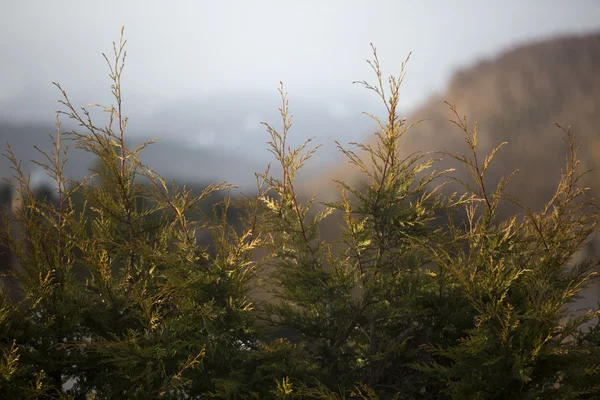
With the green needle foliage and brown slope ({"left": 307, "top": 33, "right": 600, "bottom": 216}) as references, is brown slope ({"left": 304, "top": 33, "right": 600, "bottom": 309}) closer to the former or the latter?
brown slope ({"left": 307, "top": 33, "right": 600, "bottom": 216})

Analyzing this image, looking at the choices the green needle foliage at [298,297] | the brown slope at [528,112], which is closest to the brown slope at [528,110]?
the brown slope at [528,112]

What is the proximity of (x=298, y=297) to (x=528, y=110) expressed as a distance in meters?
4.57

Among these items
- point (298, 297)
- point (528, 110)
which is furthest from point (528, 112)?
point (298, 297)

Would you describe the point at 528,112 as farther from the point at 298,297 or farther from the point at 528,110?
the point at 298,297

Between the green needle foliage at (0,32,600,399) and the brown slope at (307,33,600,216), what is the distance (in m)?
3.23

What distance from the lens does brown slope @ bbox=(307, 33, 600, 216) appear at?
212 inches

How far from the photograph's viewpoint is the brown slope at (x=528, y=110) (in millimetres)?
5395

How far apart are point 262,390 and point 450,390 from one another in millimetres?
608

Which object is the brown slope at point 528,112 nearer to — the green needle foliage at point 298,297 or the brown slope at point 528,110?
the brown slope at point 528,110

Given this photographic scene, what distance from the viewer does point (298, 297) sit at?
2.04m

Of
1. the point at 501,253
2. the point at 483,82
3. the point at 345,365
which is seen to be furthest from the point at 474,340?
the point at 483,82

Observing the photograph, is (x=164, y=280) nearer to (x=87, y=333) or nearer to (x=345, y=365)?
(x=87, y=333)

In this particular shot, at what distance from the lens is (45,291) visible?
73.0 inches

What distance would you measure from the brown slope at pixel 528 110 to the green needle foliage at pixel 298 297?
323 cm
